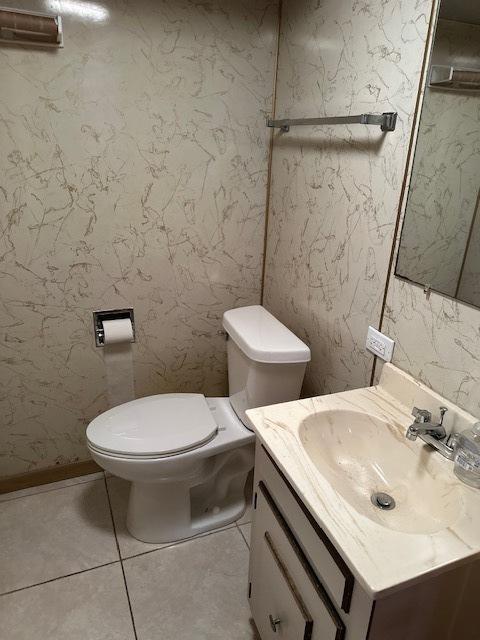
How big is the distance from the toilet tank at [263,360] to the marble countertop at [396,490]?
0.30 meters

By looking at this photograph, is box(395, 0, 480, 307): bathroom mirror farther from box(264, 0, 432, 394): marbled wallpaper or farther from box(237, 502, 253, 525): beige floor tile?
box(237, 502, 253, 525): beige floor tile

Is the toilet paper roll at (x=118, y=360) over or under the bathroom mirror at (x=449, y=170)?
under

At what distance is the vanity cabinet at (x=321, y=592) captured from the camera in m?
0.80

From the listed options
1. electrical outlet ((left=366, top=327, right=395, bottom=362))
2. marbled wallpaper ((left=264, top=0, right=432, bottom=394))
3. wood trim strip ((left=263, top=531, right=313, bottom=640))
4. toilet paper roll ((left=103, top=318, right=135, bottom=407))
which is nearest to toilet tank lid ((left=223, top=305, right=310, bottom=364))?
marbled wallpaper ((left=264, top=0, right=432, bottom=394))

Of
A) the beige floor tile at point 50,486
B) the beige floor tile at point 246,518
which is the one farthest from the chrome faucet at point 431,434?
the beige floor tile at point 50,486

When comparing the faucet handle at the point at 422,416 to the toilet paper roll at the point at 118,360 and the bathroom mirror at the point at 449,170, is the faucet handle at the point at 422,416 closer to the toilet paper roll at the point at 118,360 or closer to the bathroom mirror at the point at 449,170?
the bathroom mirror at the point at 449,170

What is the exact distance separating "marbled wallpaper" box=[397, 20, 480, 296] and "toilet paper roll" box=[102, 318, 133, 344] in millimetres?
1146

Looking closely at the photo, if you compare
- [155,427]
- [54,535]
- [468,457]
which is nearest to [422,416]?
[468,457]

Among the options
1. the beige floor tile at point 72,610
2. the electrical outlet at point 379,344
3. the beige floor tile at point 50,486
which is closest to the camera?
the electrical outlet at point 379,344

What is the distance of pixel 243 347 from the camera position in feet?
5.20

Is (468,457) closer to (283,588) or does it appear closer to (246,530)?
(283,588)

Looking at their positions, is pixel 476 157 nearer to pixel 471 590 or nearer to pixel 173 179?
pixel 471 590

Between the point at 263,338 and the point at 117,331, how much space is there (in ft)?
2.17

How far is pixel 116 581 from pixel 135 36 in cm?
198
